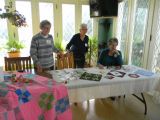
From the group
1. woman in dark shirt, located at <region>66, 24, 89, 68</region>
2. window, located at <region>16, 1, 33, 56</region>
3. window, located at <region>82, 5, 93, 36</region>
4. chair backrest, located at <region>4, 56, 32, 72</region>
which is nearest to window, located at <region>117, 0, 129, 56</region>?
window, located at <region>82, 5, 93, 36</region>

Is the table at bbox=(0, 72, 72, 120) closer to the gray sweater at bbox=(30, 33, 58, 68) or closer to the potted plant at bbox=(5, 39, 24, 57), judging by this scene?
the gray sweater at bbox=(30, 33, 58, 68)

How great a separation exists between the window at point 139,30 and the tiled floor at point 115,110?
1.03 meters

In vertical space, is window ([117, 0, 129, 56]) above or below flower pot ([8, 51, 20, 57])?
above

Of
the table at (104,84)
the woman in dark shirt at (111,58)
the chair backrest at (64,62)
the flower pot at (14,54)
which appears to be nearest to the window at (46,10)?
the flower pot at (14,54)

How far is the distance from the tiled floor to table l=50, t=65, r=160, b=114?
0.51 meters

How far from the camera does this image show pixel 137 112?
2584 millimetres

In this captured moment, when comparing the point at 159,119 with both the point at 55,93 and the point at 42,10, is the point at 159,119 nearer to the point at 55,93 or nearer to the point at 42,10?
the point at 55,93

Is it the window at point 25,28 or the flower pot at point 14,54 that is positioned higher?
the window at point 25,28

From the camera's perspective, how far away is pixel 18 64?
2.47 meters

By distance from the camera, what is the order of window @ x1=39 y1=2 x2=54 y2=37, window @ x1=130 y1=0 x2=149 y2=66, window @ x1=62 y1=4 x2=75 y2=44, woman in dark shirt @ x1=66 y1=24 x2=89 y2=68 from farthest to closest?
window @ x1=62 y1=4 x2=75 y2=44, window @ x1=39 y1=2 x2=54 y2=37, window @ x1=130 y1=0 x2=149 y2=66, woman in dark shirt @ x1=66 y1=24 x2=89 y2=68

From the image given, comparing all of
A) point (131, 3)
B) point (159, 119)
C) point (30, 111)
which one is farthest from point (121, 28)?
point (30, 111)

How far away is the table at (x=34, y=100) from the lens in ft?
4.50

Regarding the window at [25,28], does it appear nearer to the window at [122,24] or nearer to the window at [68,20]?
the window at [68,20]

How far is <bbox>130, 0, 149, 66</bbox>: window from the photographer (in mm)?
3338
